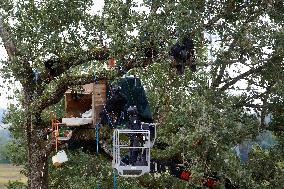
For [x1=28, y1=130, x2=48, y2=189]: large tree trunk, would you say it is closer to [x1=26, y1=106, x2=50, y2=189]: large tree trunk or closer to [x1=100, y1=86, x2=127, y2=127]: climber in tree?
[x1=26, y1=106, x2=50, y2=189]: large tree trunk

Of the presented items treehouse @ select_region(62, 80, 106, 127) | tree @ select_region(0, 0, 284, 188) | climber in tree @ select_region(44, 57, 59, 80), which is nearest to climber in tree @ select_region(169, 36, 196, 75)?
tree @ select_region(0, 0, 284, 188)

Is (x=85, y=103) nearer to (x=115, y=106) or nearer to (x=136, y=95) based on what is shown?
(x=136, y=95)

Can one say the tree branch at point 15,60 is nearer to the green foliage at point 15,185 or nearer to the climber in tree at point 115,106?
the climber in tree at point 115,106

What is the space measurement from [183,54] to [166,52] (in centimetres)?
32

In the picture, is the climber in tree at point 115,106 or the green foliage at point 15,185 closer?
the climber in tree at point 115,106

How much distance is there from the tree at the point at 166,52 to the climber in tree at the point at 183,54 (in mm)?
140

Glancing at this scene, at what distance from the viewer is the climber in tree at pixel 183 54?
8826mm

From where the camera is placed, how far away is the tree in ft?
28.8

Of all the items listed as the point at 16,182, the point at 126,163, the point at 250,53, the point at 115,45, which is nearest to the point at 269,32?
the point at 250,53

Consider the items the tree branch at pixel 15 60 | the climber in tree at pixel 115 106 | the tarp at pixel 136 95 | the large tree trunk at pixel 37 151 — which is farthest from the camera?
the large tree trunk at pixel 37 151

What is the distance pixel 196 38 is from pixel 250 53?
1.27 meters

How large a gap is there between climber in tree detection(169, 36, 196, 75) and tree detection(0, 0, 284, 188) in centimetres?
14

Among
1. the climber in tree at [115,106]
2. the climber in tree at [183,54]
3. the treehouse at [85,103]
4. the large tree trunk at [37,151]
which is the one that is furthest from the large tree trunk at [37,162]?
the climber in tree at [183,54]

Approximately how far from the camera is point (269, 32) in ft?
31.4
